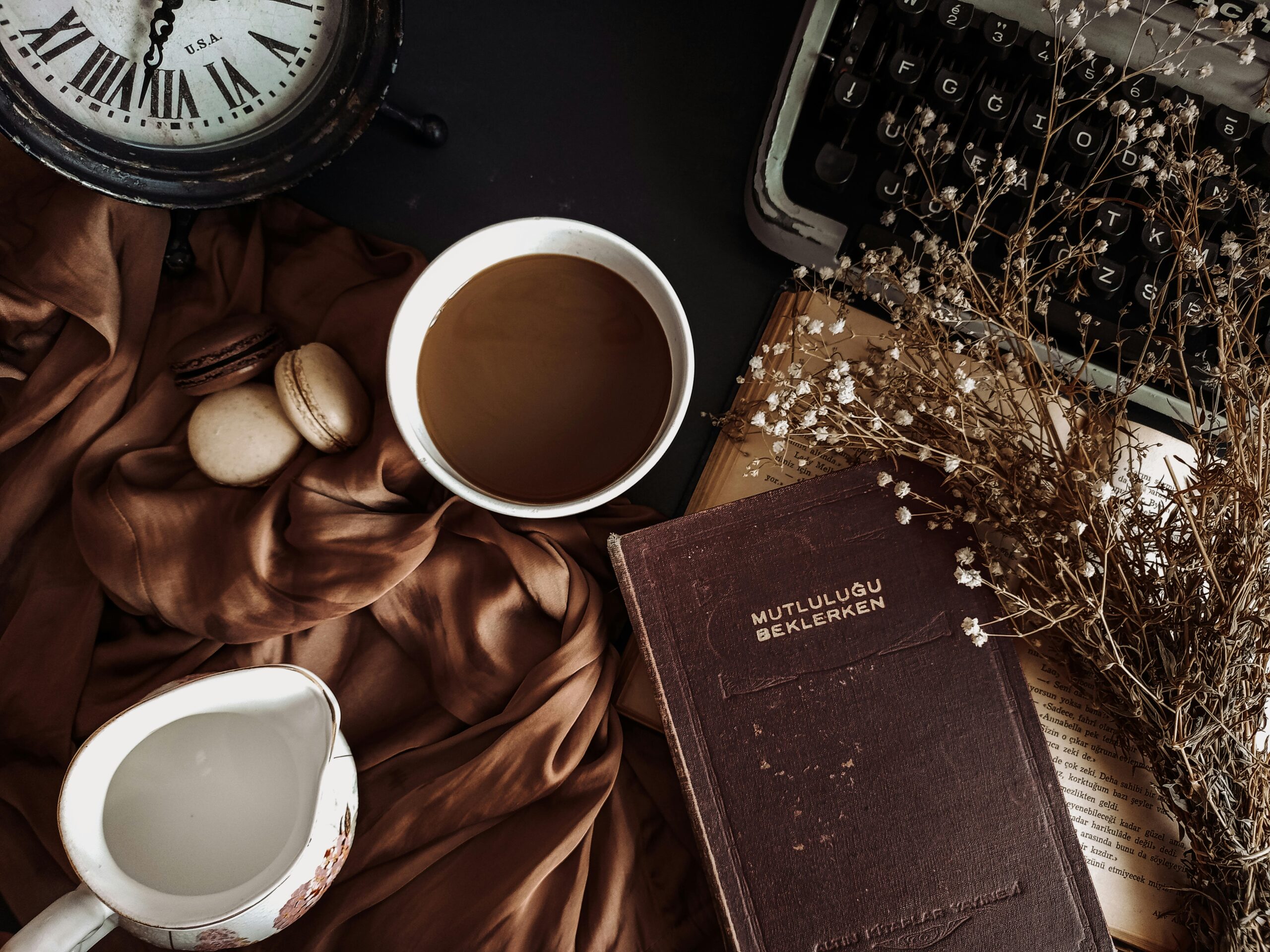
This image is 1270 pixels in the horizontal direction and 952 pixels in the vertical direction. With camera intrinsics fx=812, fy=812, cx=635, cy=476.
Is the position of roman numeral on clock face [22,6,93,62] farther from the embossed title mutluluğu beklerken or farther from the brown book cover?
the embossed title mutluluğu beklerken

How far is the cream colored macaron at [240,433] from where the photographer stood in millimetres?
884

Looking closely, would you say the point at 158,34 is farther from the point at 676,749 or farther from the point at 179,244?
the point at 676,749

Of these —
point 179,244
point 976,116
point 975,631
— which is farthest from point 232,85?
point 975,631

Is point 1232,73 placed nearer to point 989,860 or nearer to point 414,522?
point 989,860

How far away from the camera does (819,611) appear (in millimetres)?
852

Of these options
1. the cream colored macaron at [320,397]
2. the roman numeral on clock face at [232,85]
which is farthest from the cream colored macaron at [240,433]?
the roman numeral on clock face at [232,85]

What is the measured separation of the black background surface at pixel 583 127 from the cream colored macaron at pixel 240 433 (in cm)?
27

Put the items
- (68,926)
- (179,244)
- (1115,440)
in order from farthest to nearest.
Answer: (179,244), (1115,440), (68,926)

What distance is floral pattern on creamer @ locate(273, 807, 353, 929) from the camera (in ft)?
2.45

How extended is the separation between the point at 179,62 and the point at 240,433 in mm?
361

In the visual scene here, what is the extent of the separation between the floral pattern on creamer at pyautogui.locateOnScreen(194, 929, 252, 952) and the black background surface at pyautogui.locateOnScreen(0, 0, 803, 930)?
750 mm

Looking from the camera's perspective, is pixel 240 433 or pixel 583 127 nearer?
pixel 240 433

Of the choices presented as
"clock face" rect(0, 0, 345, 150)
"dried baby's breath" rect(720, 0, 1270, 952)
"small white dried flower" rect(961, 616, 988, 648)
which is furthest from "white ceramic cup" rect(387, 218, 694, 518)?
"small white dried flower" rect(961, 616, 988, 648)

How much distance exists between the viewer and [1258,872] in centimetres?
75
